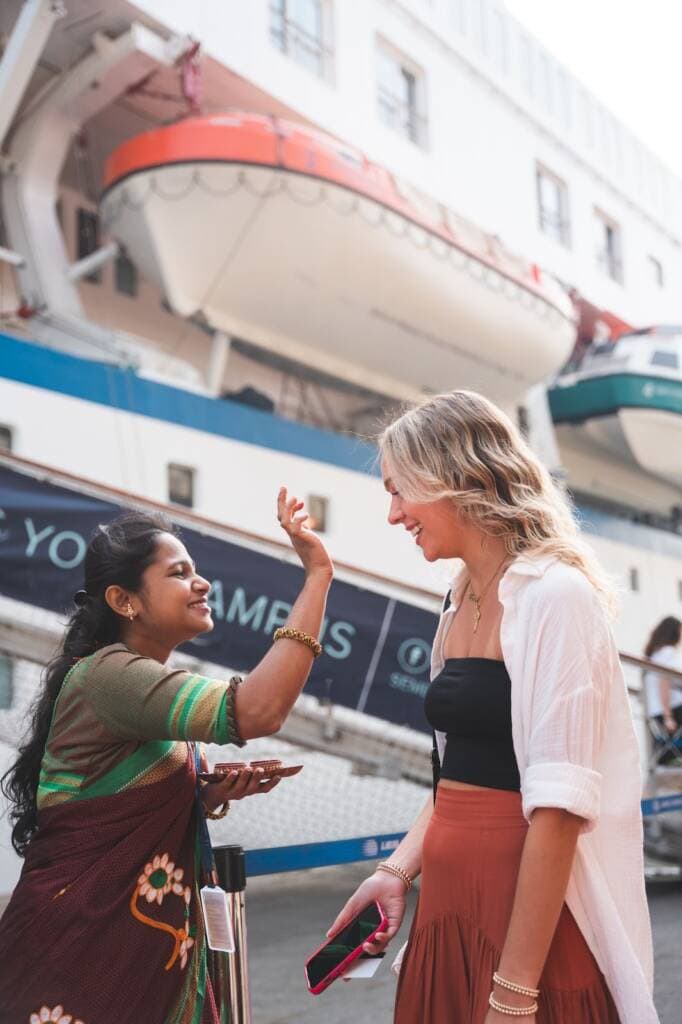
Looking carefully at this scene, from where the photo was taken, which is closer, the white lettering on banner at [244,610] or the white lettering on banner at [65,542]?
the white lettering on banner at [65,542]

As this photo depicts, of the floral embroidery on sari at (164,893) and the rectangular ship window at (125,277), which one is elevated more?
the rectangular ship window at (125,277)

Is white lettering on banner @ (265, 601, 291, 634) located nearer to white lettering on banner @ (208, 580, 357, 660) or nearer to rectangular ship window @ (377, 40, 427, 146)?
white lettering on banner @ (208, 580, 357, 660)

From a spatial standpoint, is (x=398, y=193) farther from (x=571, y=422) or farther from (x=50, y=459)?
(x=571, y=422)

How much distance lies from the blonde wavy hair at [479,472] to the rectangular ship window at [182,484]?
25.6 feet

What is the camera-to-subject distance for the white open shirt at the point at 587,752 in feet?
4.81

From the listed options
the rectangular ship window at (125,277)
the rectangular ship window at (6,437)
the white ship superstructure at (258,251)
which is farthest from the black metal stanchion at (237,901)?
the rectangular ship window at (125,277)

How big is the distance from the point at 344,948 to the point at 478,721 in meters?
0.51

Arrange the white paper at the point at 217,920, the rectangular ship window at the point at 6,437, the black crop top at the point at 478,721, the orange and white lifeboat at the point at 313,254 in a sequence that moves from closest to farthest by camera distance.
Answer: the black crop top at the point at 478,721 < the white paper at the point at 217,920 < the rectangular ship window at the point at 6,437 < the orange and white lifeboat at the point at 313,254

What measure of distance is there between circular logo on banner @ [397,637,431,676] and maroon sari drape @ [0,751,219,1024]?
12.1ft

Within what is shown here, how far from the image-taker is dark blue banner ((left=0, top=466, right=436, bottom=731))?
4793 mm

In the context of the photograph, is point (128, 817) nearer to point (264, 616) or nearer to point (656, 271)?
point (264, 616)

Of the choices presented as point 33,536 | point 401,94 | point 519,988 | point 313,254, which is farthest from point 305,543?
point 401,94

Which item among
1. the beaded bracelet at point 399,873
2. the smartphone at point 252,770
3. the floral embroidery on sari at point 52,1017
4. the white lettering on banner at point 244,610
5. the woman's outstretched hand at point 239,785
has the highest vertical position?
the white lettering on banner at point 244,610

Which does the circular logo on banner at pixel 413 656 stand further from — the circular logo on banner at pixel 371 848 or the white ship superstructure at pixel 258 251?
the white ship superstructure at pixel 258 251
